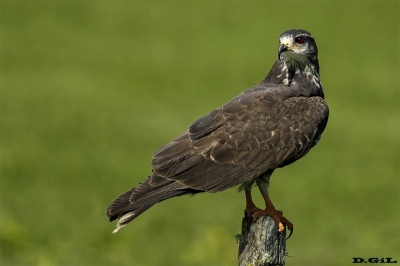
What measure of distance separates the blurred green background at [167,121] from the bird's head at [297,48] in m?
3.95

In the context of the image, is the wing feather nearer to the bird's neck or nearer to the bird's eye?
the bird's neck

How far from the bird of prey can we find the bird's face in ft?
0.06

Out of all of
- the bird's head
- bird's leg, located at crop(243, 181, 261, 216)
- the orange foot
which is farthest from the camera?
the bird's head

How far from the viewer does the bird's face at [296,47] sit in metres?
10.5

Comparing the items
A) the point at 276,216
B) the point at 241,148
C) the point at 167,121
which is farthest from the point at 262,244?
the point at 167,121

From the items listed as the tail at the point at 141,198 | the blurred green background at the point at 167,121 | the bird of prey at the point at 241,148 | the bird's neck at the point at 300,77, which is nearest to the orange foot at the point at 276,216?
the bird of prey at the point at 241,148

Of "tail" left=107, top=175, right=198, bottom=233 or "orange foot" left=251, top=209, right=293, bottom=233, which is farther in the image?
"orange foot" left=251, top=209, right=293, bottom=233

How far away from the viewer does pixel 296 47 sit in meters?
10.6

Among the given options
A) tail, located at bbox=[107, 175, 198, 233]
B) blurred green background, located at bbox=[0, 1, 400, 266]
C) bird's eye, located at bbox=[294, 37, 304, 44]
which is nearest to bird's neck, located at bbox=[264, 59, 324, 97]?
bird's eye, located at bbox=[294, 37, 304, 44]

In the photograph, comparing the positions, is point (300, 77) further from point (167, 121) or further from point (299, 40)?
point (167, 121)

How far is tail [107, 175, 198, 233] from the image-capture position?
29.2ft

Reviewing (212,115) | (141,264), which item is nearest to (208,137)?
(212,115)

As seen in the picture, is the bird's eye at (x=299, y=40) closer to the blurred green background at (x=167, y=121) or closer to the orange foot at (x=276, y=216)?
the orange foot at (x=276, y=216)

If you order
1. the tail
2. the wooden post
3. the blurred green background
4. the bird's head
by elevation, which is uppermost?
the blurred green background
